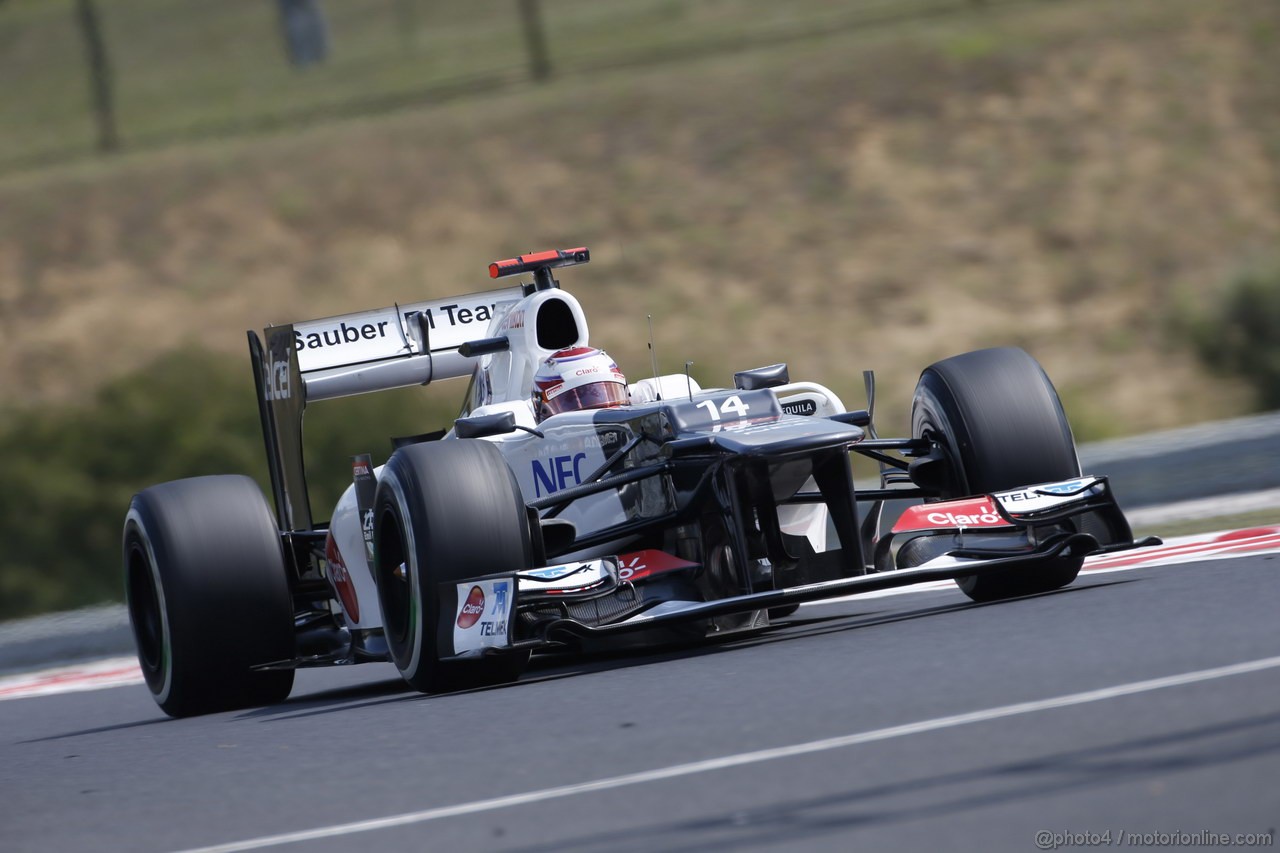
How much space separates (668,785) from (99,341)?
916 inches

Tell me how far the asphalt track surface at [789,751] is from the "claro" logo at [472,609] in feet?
1.08

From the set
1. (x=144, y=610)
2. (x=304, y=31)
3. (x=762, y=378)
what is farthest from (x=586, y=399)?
(x=304, y=31)

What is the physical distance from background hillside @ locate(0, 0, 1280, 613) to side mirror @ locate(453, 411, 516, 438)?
11.5 metres

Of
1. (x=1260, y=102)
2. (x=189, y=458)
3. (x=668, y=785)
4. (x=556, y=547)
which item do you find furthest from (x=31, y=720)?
(x=1260, y=102)

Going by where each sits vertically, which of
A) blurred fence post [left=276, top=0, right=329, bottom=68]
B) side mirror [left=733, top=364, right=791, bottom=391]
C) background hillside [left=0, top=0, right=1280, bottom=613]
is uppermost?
blurred fence post [left=276, top=0, right=329, bottom=68]

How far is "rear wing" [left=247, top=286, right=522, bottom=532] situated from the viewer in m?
10.8

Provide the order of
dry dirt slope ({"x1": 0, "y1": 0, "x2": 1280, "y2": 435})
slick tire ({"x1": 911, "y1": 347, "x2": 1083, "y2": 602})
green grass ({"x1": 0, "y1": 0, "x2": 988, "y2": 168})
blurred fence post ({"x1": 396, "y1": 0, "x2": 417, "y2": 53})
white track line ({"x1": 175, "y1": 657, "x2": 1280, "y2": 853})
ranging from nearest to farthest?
white track line ({"x1": 175, "y1": 657, "x2": 1280, "y2": 853})
slick tire ({"x1": 911, "y1": 347, "x2": 1083, "y2": 602})
dry dirt slope ({"x1": 0, "y1": 0, "x2": 1280, "y2": 435})
green grass ({"x1": 0, "y1": 0, "x2": 988, "y2": 168})
blurred fence post ({"x1": 396, "y1": 0, "x2": 417, "y2": 53})

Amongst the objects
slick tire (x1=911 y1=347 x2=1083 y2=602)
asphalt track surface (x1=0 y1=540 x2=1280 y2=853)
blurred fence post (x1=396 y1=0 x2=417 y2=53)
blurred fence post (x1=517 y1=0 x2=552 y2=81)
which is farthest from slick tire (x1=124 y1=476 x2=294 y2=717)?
blurred fence post (x1=396 y1=0 x2=417 y2=53)

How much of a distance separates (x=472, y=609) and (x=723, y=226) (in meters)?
20.1

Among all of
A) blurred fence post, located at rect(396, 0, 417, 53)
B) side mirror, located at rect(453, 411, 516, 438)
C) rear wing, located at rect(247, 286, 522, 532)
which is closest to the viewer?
side mirror, located at rect(453, 411, 516, 438)

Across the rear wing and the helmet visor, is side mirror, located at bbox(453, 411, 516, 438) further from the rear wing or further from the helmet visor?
the rear wing

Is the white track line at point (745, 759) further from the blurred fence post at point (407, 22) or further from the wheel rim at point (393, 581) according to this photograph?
the blurred fence post at point (407, 22)

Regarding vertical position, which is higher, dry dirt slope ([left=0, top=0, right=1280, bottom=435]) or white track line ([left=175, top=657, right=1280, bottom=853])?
dry dirt slope ([left=0, top=0, right=1280, bottom=435])

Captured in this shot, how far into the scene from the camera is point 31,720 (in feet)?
34.6
